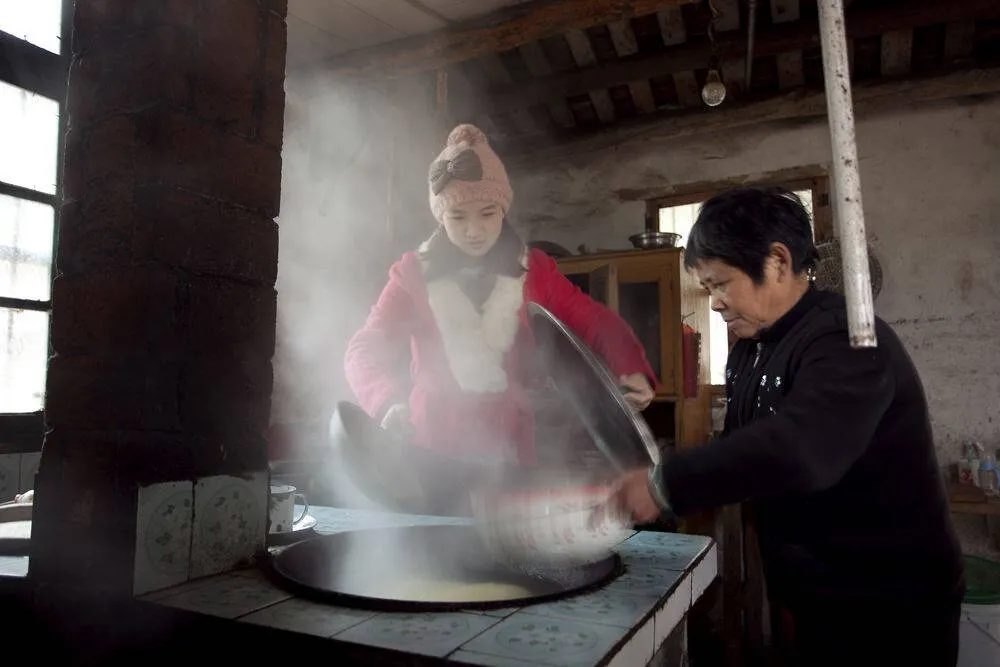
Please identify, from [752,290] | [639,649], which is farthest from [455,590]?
[752,290]

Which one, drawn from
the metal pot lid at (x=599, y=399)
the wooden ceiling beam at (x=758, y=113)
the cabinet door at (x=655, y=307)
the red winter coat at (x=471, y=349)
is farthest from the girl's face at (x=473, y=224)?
the wooden ceiling beam at (x=758, y=113)

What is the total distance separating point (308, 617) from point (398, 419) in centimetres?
115

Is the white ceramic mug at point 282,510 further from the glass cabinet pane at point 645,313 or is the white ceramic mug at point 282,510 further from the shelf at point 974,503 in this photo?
the shelf at point 974,503

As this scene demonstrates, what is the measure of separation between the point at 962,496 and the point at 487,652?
13.8 ft

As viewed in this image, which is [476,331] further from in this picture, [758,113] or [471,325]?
[758,113]

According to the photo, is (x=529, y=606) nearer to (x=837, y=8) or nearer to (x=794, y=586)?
(x=794, y=586)

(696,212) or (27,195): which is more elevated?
(696,212)

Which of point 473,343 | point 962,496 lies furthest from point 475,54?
point 962,496

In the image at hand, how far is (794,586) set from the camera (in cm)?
142

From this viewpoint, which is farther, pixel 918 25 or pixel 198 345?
pixel 918 25

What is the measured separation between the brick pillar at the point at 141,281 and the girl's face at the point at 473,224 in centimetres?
125

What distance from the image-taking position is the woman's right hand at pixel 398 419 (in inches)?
81.6

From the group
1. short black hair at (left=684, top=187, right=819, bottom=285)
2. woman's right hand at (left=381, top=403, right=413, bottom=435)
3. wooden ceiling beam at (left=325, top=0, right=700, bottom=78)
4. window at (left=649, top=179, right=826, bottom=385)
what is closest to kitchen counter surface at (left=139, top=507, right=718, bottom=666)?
short black hair at (left=684, top=187, right=819, bottom=285)

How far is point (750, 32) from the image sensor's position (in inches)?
163
